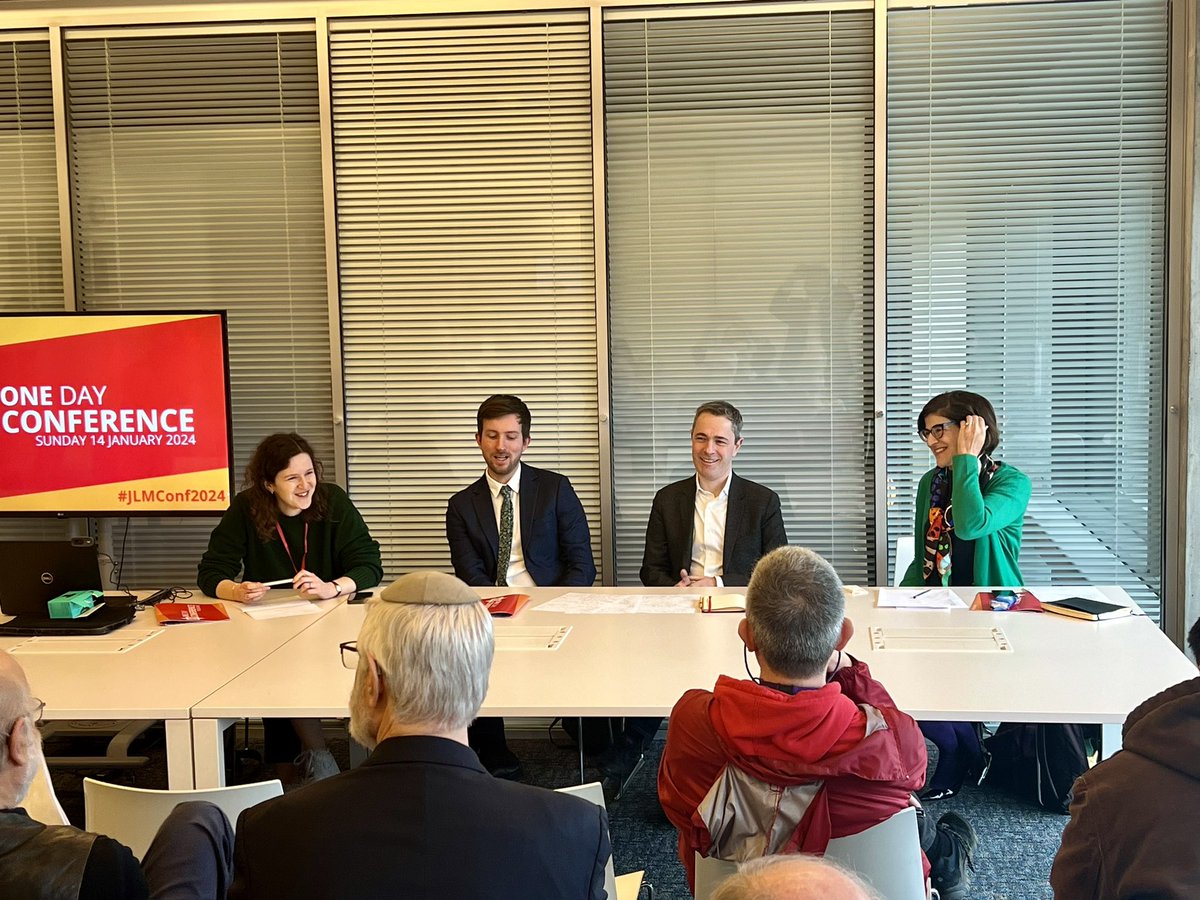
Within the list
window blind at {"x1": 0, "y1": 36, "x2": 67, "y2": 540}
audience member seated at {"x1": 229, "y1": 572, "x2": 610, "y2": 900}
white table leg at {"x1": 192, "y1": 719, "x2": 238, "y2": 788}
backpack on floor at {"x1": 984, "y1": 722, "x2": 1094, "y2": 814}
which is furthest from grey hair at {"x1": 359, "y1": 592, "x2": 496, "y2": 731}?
window blind at {"x1": 0, "y1": 36, "x2": 67, "y2": 540}

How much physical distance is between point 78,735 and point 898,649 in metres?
3.34

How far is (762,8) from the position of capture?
4.78 metres

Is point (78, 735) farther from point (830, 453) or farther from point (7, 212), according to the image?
point (830, 453)

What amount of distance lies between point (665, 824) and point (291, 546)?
1723 millimetres

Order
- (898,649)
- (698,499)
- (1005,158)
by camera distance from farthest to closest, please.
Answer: (1005,158) < (698,499) < (898,649)

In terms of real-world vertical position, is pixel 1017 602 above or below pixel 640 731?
above

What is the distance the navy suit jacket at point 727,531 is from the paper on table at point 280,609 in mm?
1382

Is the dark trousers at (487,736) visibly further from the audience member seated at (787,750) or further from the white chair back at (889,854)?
the white chair back at (889,854)

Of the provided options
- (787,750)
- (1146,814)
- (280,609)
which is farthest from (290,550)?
(1146,814)

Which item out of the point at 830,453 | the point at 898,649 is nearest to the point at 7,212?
the point at 830,453

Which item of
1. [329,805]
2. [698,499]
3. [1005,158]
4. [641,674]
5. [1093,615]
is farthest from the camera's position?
[1005,158]

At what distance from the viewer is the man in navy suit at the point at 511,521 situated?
439 cm

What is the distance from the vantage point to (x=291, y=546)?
4105mm

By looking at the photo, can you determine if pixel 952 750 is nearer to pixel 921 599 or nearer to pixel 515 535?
pixel 921 599
